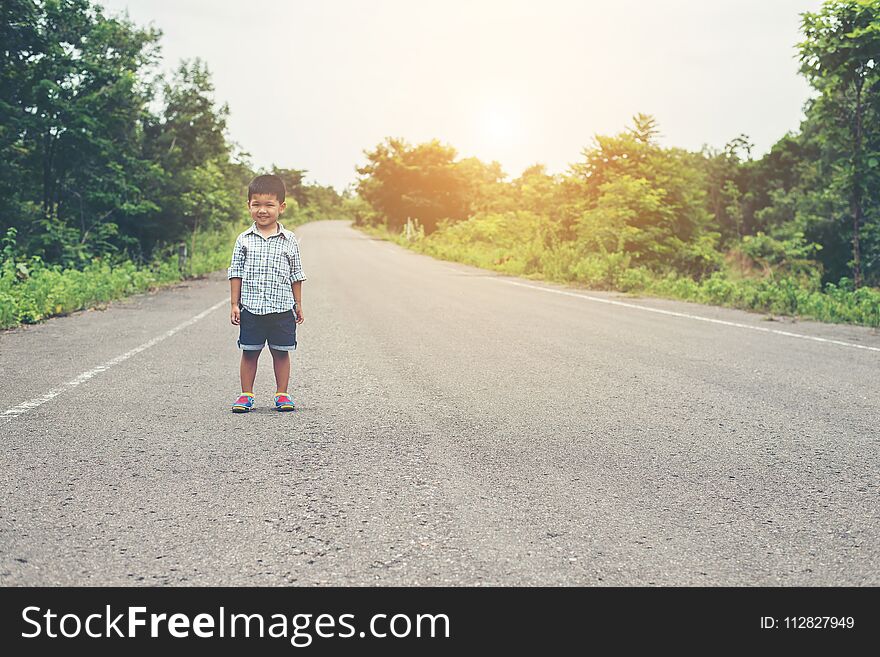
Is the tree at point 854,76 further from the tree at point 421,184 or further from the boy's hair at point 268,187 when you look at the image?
the tree at point 421,184

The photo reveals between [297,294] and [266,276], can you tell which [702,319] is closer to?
[297,294]

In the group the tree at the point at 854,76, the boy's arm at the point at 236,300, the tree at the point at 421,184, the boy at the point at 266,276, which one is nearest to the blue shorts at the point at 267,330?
the boy at the point at 266,276

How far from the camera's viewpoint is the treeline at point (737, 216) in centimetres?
1438

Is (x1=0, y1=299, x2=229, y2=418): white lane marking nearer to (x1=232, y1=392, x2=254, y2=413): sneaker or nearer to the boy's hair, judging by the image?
(x1=232, y1=392, x2=254, y2=413): sneaker

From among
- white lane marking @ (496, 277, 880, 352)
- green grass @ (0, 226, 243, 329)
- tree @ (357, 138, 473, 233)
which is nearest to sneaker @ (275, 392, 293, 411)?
green grass @ (0, 226, 243, 329)

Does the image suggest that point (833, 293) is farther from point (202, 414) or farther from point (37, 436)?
point (37, 436)

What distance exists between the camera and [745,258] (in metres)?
30.9

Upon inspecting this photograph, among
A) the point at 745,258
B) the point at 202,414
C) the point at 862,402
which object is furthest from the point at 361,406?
the point at 745,258

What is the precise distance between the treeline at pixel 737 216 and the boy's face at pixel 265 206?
32.6ft

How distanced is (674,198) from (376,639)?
24.6 metres

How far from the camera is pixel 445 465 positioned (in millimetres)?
4309

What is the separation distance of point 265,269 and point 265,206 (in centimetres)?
43

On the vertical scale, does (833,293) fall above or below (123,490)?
above

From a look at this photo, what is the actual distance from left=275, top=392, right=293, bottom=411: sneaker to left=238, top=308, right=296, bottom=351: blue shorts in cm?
41
